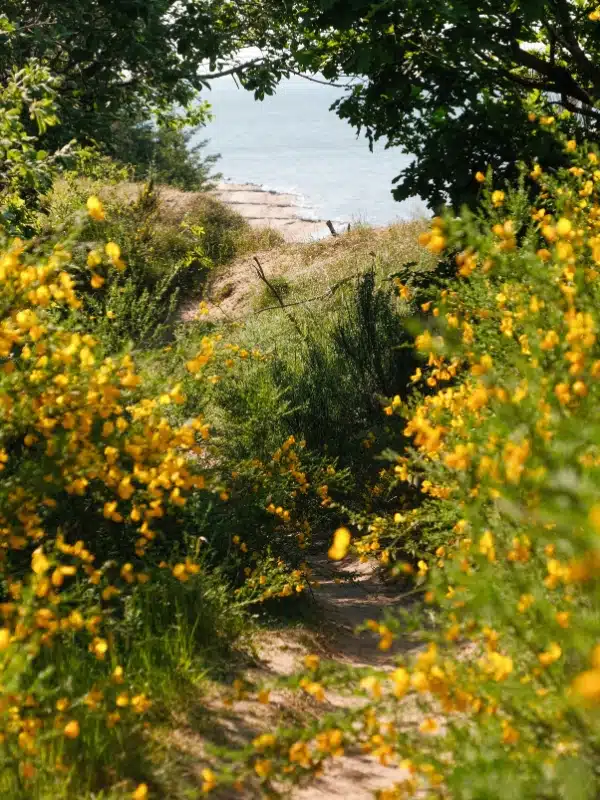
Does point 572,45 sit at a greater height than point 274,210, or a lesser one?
greater

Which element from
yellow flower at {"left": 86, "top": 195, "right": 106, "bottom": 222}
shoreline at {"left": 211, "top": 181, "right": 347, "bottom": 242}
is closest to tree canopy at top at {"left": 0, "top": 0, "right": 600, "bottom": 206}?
yellow flower at {"left": 86, "top": 195, "right": 106, "bottom": 222}

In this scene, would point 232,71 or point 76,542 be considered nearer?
point 76,542

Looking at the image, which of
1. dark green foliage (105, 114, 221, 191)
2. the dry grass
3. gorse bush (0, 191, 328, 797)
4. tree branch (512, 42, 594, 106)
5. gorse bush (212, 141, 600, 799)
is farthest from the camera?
dark green foliage (105, 114, 221, 191)

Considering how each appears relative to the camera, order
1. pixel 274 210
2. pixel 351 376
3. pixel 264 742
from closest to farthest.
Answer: pixel 264 742 → pixel 351 376 → pixel 274 210

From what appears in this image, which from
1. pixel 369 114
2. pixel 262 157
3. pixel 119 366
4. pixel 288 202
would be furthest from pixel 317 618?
pixel 262 157

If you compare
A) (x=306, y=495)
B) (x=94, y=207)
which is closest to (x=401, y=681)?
(x=94, y=207)

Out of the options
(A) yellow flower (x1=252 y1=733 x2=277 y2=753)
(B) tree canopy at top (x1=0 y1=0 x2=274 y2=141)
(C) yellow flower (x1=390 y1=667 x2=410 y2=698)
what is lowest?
(A) yellow flower (x1=252 y1=733 x2=277 y2=753)

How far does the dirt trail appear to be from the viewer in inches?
107

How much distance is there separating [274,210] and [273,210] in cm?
2

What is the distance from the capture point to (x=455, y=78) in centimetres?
527

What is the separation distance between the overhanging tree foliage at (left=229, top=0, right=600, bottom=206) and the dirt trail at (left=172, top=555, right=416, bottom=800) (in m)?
2.54

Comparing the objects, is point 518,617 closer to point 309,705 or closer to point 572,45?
point 309,705

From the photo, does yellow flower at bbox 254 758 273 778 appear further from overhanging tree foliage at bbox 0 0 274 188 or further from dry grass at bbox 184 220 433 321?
dry grass at bbox 184 220 433 321

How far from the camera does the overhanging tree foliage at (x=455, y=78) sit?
4.89m
